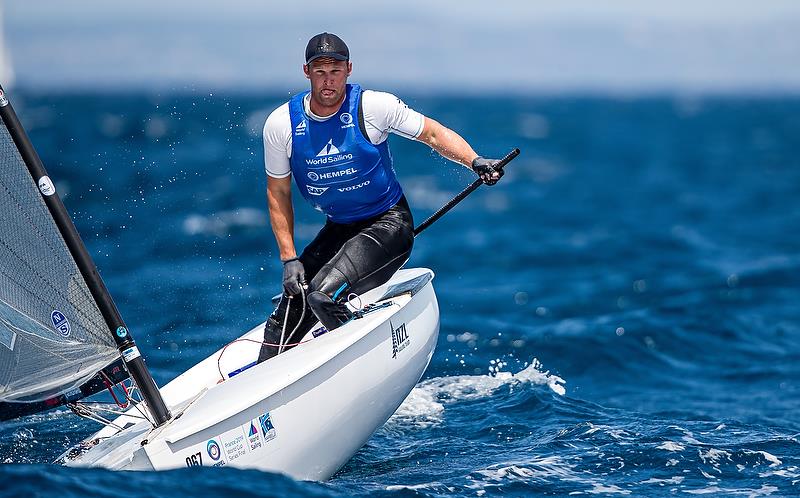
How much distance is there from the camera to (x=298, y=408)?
516 cm

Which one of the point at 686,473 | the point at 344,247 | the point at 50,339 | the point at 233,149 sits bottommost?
the point at 686,473

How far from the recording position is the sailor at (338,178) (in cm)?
557

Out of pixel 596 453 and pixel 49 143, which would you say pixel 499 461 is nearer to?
pixel 596 453

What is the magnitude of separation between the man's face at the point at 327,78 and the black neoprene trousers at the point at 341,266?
33.3 inches

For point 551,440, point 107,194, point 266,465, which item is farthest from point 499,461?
point 107,194

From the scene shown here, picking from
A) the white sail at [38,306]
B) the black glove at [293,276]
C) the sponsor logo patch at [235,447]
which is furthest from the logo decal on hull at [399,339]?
the white sail at [38,306]

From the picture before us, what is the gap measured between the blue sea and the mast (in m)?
0.44

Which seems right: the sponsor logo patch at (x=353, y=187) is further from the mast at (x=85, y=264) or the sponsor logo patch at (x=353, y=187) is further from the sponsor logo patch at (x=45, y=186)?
the sponsor logo patch at (x=45, y=186)

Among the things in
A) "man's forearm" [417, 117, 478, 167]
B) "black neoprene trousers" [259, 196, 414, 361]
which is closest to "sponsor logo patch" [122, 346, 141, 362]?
"black neoprene trousers" [259, 196, 414, 361]

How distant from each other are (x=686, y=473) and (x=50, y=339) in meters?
3.57

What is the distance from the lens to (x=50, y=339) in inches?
198

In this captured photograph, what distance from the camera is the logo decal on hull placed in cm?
576

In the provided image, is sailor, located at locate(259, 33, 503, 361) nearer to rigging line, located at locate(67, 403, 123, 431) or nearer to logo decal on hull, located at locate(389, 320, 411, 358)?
logo decal on hull, located at locate(389, 320, 411, 358)

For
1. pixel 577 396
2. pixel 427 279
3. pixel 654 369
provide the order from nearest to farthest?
pixel 427 279, pixel 577 396, pixel 654 369
